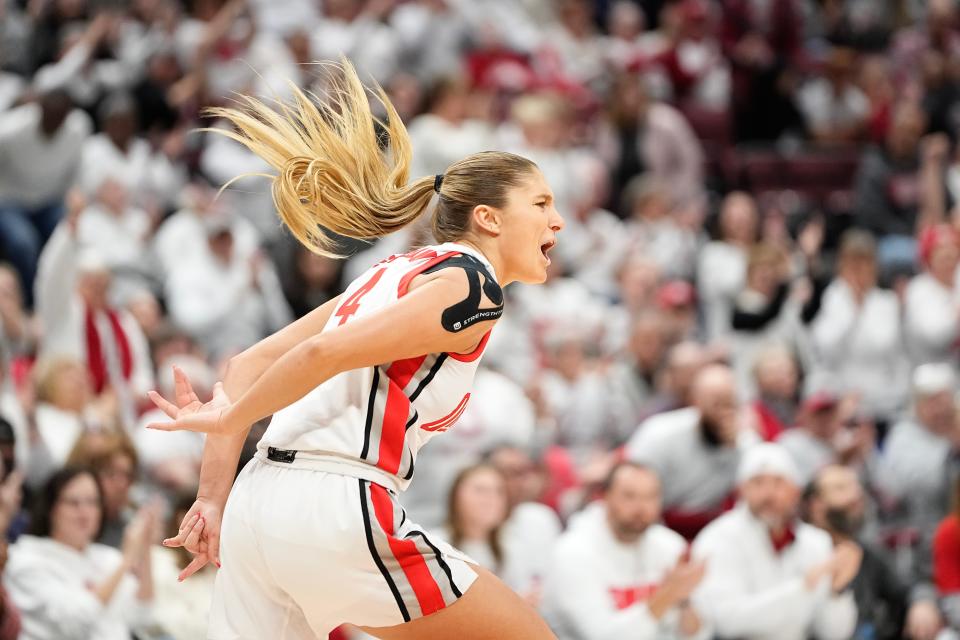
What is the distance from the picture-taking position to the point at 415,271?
3121mm

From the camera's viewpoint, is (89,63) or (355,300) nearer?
(355,300)

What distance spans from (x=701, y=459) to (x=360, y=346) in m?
4.36

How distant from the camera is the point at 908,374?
9469 mm

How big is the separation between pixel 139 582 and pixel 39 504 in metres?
0.48

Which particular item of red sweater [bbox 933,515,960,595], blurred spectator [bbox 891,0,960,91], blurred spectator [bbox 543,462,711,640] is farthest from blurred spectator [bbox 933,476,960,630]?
blurred spectator [bbox 891,0,960,91]

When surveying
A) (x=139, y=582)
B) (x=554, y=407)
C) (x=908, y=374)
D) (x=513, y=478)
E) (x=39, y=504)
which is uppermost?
(x=39, y=504)

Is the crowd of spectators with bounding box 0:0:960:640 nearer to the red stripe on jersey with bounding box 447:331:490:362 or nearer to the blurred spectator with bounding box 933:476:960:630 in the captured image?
the blurred spectator with bounding box 933:476:960:630

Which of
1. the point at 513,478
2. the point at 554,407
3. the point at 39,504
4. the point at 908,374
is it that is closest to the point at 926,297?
the point at 908,374

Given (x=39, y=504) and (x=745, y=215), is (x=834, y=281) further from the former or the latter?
(x=39, y=504)

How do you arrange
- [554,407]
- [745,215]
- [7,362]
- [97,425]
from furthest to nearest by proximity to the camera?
1. [745,215]
2. [554,407]
3. [7,362]
4. [97,425]

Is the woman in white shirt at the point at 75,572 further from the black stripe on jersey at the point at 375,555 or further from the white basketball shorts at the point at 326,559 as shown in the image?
the black stripe on jersey at the point at 375,555

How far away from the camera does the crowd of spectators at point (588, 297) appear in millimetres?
6043

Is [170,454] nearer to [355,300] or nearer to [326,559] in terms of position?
[355,300]

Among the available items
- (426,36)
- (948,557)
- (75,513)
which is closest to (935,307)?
(948,557)
